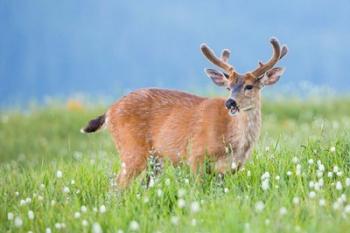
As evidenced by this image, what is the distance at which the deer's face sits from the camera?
8172 millimetres

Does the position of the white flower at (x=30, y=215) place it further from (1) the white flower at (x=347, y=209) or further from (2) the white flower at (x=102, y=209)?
(1) the white flower at (x=347, y=209)

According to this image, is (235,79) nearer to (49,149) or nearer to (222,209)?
(222,209)

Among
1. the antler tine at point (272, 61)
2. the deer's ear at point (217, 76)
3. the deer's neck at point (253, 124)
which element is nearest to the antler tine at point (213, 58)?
the deer's ear at point (217, 76)

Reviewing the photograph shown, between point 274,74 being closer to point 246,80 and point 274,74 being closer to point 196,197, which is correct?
point 246,80

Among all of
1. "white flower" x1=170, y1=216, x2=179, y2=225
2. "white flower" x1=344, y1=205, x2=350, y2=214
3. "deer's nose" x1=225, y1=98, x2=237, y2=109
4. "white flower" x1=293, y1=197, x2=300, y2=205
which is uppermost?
"deer's nose" x1=225, y1=98, x2=237, y2=109

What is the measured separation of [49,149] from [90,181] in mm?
8150

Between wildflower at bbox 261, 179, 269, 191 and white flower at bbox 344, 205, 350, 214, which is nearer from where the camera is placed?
white flower at bbox 344, 205, 350, 214

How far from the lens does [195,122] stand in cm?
854

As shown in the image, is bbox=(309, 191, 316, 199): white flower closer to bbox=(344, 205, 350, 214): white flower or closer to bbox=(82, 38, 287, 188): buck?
bbox=(344, 205, 350, 214): white flower

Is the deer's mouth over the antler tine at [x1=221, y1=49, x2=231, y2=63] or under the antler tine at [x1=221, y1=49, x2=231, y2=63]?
under

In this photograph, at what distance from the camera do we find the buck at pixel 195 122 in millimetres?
8195

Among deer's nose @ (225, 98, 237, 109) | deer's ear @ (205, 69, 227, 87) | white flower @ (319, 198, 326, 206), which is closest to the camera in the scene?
white flower @ (319, 198, 326, 206)

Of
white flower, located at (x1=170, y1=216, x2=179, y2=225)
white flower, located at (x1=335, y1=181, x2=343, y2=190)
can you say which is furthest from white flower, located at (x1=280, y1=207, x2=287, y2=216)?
white flower, located at (x1=335, y1=181, x2=343, y2=190)

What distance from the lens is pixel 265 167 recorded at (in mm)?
7922
